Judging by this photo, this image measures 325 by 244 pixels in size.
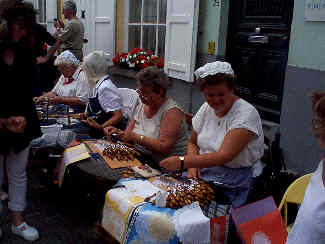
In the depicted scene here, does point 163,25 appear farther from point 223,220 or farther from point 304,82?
point 223,220

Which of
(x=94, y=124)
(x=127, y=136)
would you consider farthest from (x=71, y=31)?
(x=127, y=136)

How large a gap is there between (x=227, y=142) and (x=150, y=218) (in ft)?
2.03

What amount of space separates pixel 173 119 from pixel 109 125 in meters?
0.80

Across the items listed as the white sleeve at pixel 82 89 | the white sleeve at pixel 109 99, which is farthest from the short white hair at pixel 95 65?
the white sleeve at pixel 82 89

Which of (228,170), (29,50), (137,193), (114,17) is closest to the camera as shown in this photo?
(137,193)

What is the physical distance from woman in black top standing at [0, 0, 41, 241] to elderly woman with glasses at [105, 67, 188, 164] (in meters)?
0.70

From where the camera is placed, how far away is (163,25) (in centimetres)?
566

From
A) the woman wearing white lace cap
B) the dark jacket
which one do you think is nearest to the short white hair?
the dark jacket

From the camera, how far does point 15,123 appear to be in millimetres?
2572

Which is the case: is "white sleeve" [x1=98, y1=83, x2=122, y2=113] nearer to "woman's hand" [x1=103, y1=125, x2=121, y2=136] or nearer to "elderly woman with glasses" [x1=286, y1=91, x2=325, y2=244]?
"woman's hand" [x1=103, y1=125, x2=121, y2=136]

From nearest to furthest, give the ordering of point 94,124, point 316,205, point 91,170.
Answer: point 316,205, point 91,170, point 94,124

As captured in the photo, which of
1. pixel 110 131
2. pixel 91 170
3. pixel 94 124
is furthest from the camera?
pixel 94 124

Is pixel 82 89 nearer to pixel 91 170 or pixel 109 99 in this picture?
pixel 109 99

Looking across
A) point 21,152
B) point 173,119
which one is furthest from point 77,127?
point 173,119
